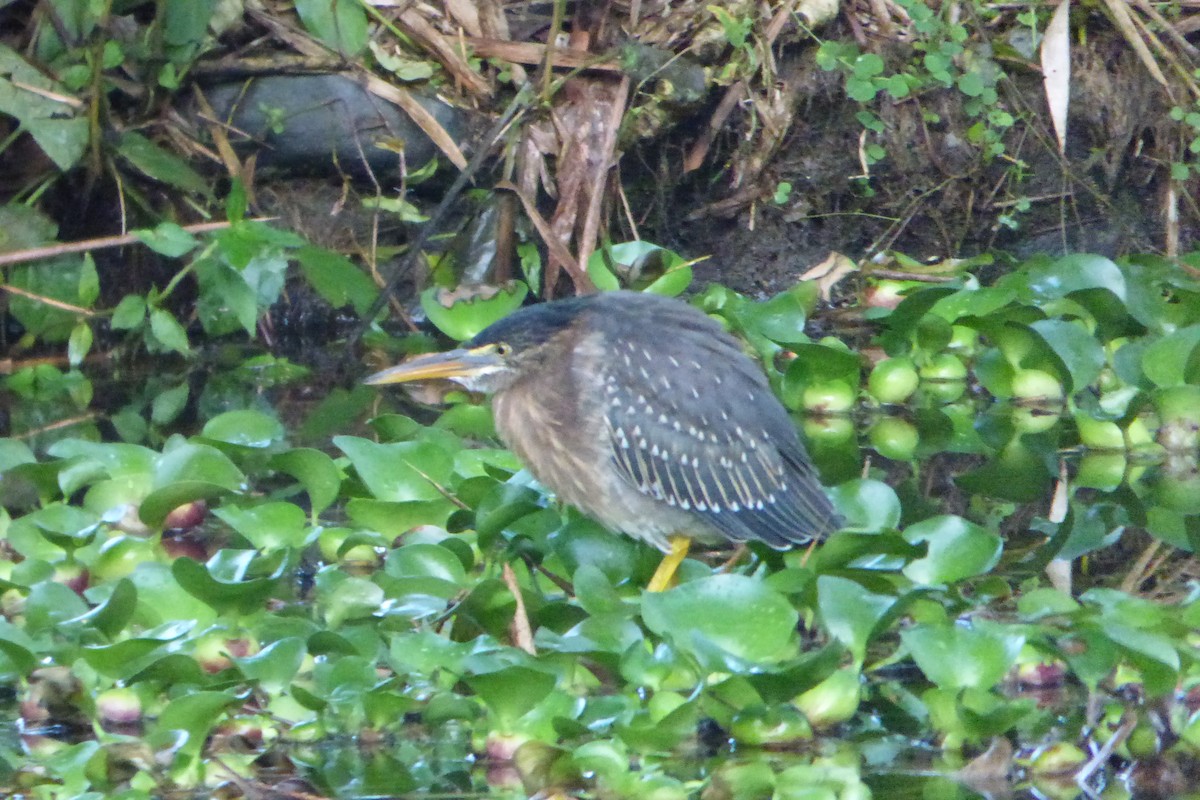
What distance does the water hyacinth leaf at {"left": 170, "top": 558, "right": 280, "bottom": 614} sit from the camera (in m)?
3.07

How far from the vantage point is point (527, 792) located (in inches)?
103

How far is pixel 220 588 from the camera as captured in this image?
311 centimetres

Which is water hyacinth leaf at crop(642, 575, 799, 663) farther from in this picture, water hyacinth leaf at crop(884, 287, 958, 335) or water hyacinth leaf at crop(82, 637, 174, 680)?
water hyacinth leaf at crop(884, 287, 958, 335)

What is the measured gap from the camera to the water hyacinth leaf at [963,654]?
2850 mm

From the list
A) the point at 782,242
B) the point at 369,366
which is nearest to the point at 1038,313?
the point at 782,242

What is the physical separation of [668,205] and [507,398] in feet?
10.8

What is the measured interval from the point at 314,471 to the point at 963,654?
1.81 metres

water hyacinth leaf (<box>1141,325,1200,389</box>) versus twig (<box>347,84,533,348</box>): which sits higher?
twig (<box>347,84,533,348</box>)

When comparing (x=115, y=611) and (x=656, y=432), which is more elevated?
(x=115, y=611)

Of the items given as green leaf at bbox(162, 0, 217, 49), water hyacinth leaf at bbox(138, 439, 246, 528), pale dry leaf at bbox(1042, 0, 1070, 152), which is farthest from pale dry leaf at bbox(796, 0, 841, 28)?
water hyacinth leaf at bbox(138, 439, 246, 528)

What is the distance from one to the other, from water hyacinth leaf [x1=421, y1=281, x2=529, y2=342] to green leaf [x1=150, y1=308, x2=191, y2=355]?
39.4 inches

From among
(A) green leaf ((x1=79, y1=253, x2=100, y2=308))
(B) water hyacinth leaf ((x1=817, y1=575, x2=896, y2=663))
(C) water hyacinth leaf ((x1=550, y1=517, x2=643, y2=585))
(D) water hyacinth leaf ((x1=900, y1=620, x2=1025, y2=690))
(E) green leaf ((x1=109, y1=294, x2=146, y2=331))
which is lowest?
(E) green leaf ((x1=109, y1=294, x2=146, y2=331))

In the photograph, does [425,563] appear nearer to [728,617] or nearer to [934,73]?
[728,617]

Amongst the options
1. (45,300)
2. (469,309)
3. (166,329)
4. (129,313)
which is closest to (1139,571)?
(469,309)
